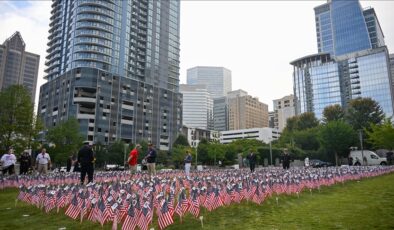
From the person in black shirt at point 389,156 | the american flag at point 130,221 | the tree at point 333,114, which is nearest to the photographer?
the american flag at point 130,221

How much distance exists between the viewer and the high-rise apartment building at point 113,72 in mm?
83375

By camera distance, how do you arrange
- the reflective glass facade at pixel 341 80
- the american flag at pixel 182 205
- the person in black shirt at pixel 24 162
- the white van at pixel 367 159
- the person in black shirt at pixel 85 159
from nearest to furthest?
the american flag at pixel 182 205 → the person in black shirt at pixel 85 159 → the person in black shirt at pixel 24 162 → the white van at pixel 367 159 → the reflective glass facade at pixel 341 80

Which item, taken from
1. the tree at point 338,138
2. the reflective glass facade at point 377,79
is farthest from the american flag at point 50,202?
the reflective glass facade at point 377,79

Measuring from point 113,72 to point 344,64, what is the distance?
10980 centimetres

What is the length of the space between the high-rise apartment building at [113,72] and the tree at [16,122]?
5411cm

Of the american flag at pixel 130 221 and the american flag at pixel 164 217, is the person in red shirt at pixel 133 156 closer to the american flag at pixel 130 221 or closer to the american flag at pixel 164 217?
the american flag at pixel 164 217

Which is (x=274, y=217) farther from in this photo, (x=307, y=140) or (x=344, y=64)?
(x=344, y=64)

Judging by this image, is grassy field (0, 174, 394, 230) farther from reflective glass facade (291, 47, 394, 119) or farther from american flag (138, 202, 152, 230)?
reflective glass facade (291, 47, 394, 119)

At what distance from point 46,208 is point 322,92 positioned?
15278cm

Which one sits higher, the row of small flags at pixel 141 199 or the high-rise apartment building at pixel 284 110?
the high-rise apartment building at pixel 284 110

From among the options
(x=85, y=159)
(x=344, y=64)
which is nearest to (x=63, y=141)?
(x=85, y=159)

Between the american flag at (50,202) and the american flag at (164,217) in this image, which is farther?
the american flag at (50,202)

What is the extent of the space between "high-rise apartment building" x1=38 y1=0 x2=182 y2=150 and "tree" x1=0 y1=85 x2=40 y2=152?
54108mm

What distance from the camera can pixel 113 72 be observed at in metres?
92.0
